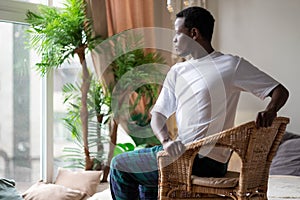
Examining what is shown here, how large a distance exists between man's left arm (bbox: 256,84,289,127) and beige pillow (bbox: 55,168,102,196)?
223cm

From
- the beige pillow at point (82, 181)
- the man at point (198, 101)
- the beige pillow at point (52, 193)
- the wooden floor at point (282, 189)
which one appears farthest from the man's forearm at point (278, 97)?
the beige pillow at point (82, 181)

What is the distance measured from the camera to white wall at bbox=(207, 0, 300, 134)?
15.2ft

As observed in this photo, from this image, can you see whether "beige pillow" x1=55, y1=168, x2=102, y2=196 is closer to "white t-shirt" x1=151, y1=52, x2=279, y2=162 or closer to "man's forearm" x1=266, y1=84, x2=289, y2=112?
"white t-shirt" x1=151, y1=52, x2=279, y2=162

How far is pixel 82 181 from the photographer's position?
4109mm

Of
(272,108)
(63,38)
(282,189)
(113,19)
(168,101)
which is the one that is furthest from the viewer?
(113,19)

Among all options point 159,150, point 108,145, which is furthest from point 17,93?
point 159,150

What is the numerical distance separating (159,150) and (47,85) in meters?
2.13

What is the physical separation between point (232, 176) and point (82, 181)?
79.9 inches

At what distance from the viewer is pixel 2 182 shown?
3469 millimetres

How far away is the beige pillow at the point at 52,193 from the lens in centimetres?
385

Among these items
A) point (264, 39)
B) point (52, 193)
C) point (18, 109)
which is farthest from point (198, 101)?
point (264, 39)

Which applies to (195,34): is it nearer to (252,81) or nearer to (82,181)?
(252,81)

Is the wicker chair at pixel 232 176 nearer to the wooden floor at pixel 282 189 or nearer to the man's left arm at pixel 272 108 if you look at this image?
the man's left arm at pixel 272 108

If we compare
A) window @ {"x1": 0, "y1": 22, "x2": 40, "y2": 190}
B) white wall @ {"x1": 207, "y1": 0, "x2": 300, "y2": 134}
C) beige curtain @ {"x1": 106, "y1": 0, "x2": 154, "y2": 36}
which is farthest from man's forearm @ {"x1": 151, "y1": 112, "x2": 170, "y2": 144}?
white wall @ {"x1": 207, "y1": 0, "x2": 300, "y2": 134}
